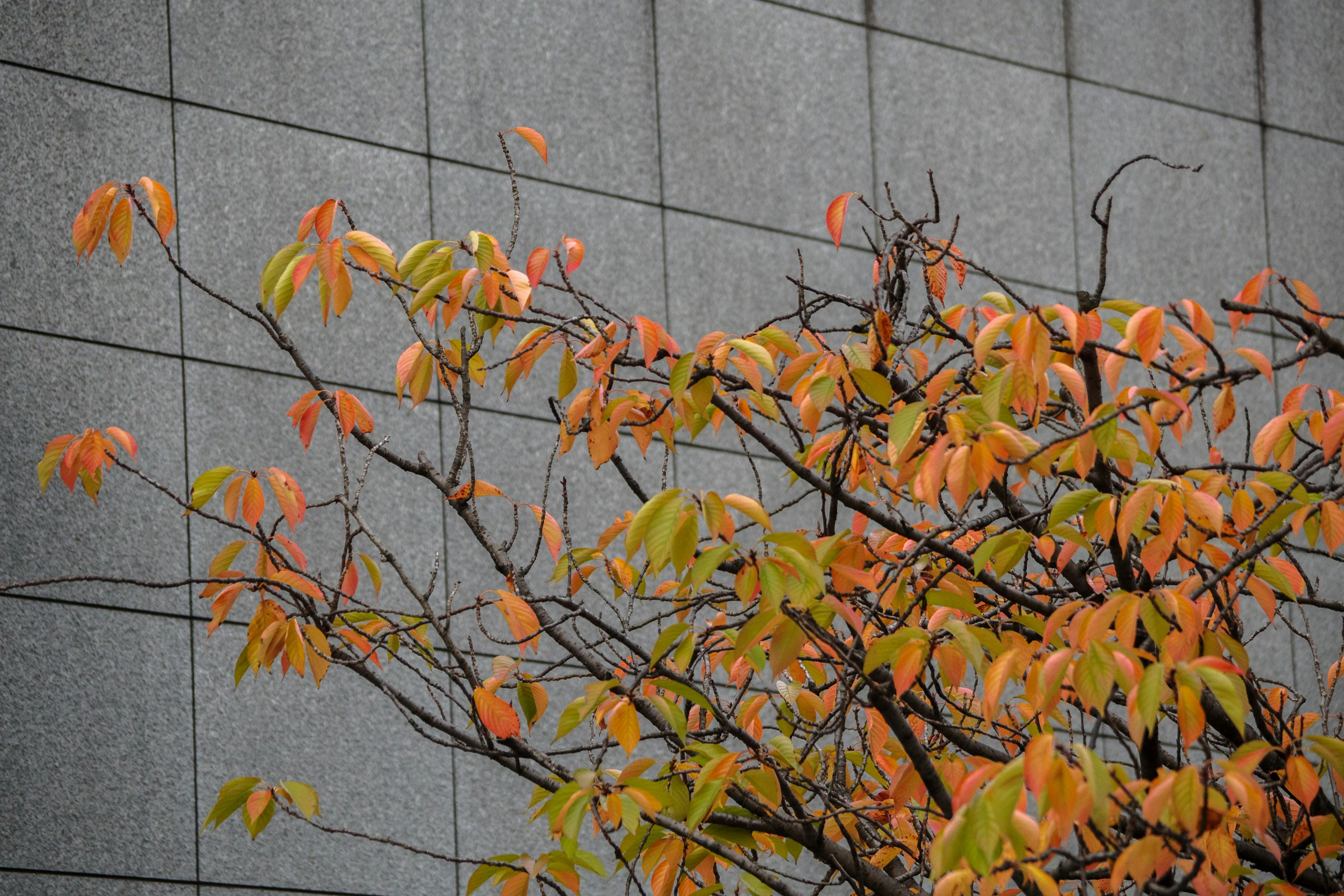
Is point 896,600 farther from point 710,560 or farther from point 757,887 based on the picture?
point 710,560

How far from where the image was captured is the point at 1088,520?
4113mm

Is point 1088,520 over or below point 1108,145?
below

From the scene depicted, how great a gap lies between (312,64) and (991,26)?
454 centimetres

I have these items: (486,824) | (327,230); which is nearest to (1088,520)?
(327,230)

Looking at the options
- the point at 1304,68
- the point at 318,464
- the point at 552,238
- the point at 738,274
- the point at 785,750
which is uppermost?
the point at 1304,68

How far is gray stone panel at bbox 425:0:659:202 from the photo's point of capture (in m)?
8.00

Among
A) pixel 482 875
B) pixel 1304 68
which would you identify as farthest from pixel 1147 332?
pixel 1304 68

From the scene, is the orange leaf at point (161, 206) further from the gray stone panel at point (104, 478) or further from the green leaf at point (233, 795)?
the gray stone panel at point (104, 478)

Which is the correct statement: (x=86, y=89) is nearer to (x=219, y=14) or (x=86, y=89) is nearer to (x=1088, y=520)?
Result: (x=219, y=14)

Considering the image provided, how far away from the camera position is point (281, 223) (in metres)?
7.38

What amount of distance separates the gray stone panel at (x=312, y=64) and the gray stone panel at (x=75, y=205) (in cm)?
37

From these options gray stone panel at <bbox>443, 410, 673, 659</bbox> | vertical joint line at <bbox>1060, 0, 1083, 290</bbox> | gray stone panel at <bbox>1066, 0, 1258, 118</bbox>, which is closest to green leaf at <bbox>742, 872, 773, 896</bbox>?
gray stone panel at <bbox>443, 410, 673, 659</bbox>

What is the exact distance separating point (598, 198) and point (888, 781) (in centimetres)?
437

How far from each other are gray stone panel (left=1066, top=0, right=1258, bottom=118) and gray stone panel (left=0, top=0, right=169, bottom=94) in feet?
19.5
